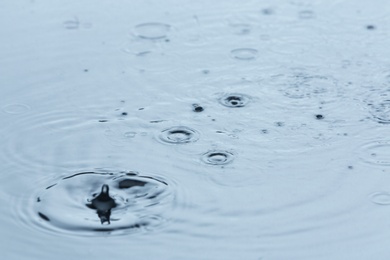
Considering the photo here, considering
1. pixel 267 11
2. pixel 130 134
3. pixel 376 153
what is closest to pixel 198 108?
pixel 130 134

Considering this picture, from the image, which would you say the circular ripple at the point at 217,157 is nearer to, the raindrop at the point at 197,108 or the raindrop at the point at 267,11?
the raindrop at the point at 197,108

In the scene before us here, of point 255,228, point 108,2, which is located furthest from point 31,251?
point 108,2

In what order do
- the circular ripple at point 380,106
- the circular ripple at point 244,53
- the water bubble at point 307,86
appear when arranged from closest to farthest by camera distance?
the circular ripple at point 380,106 → the water bubble at point 307,86 → the circular ripple at point 244,53

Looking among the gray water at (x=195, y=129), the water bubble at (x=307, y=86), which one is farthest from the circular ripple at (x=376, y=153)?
the water bubble at (x=307, y=86)

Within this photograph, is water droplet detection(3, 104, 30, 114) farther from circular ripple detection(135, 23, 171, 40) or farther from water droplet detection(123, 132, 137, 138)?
circular ripple detection(135, 23, 171, 40)

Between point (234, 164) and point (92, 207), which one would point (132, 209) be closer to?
point (92, 207)

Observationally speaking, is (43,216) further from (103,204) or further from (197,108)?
(197,108)
